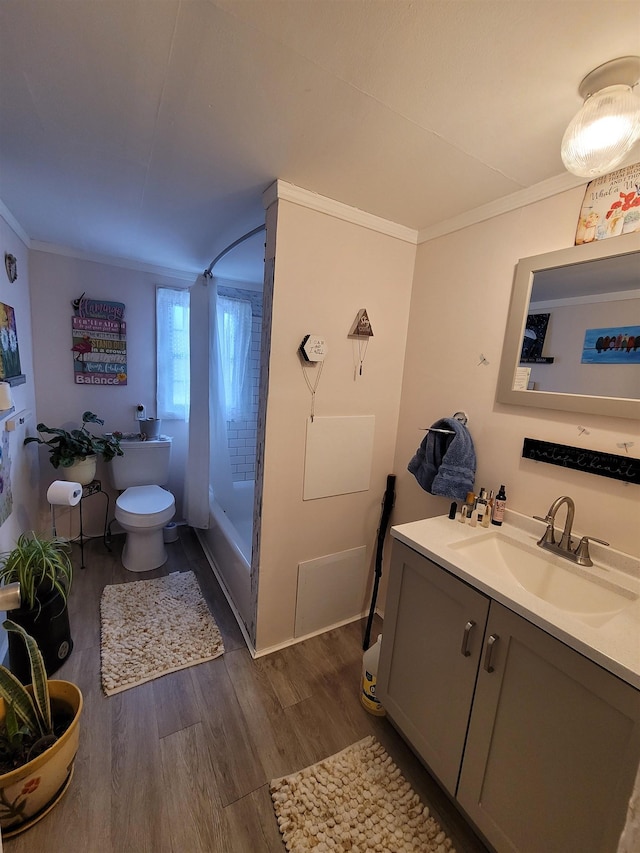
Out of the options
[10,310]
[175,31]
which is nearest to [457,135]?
[175,31]

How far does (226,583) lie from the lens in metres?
2.26

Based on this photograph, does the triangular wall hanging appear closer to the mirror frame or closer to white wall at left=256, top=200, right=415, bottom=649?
white wall at left=256, top=200, right=415, bottom=649

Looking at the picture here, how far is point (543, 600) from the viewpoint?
3.38 ft

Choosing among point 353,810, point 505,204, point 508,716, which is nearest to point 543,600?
point 508,716

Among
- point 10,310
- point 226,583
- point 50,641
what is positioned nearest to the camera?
point 50,641

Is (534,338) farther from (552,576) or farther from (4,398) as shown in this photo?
(4,398)

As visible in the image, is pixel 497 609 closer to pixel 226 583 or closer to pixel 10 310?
pixel 226 583

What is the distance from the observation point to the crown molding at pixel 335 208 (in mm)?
1436

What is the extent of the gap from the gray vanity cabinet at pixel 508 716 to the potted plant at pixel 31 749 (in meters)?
1.19

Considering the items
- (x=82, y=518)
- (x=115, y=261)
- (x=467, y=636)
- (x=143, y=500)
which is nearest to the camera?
(x=467, y=636)

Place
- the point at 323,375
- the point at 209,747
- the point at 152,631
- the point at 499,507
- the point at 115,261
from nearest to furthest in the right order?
the point at 209,747, the point at 499,507, the point at 323,375, the point at 152,631, the point at 115,261

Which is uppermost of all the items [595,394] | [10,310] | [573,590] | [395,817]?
[10,310]

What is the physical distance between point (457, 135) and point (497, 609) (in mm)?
1477

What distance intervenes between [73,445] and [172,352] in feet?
3.37
